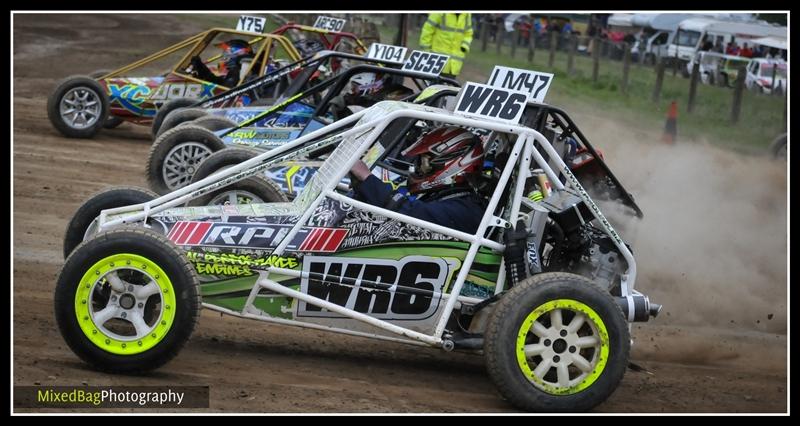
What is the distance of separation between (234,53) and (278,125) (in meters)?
4.29

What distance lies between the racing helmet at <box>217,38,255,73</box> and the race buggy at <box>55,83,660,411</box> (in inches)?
333

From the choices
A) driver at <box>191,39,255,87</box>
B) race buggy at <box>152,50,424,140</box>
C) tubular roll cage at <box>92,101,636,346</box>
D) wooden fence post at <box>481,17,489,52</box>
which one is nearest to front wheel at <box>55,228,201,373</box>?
tubular roll cage at <box>92,101,636,346</box>

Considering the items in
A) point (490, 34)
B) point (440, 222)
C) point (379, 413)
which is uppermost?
point (440, 222)

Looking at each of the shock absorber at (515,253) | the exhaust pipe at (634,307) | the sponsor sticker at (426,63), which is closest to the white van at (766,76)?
the sponsor sticker at (426,63)

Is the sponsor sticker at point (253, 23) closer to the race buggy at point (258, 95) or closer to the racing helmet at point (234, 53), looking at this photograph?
the racing helmet at point (234, 53)

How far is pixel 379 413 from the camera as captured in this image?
5355 mm

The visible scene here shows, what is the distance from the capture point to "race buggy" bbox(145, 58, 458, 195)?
32.9 ft

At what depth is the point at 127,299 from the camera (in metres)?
5.52

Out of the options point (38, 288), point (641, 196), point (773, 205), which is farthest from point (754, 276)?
point (38, 288)

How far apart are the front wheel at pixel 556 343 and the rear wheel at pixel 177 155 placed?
16.8 ft

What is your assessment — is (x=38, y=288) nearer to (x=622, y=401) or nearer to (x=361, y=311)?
(x=361, y=311)

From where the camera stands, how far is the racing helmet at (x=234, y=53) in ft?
47.2

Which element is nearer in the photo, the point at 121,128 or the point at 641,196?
the point at 641,196

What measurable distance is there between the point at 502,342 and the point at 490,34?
27.5 metres
